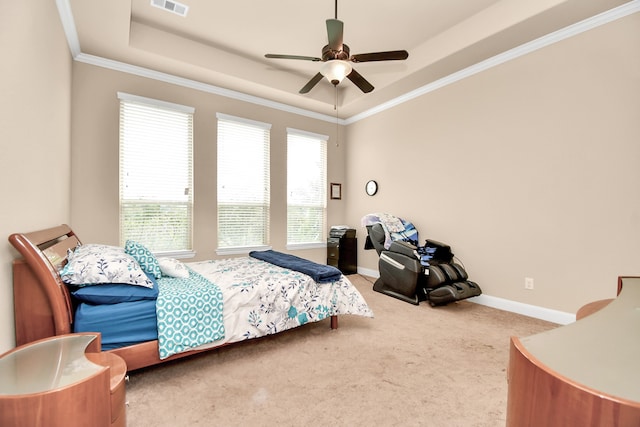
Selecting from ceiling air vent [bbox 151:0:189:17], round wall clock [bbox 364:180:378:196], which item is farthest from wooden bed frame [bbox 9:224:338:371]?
round wall clock [bbox 364:180:378:196]

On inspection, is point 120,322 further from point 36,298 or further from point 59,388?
point 59,388

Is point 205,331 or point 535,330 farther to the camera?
point 535,330

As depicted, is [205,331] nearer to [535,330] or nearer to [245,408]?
[245,408]

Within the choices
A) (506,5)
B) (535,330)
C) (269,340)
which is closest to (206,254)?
(269,340)

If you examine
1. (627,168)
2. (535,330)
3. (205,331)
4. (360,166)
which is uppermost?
(360,166)

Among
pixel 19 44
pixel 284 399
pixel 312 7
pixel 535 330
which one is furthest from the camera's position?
pixel 312 7

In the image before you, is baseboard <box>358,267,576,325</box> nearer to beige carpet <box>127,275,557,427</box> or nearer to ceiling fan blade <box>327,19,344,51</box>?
beige carpet <box>127,275,557,427</box>

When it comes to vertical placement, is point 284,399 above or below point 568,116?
below

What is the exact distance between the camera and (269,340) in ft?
8.77

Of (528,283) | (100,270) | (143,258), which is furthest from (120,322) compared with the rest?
(528,283)

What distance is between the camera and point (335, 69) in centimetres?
274

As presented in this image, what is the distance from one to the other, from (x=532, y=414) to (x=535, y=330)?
3010 millimetres

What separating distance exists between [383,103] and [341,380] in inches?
174

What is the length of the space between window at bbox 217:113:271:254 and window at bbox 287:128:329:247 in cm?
48
